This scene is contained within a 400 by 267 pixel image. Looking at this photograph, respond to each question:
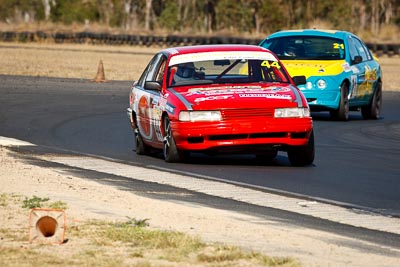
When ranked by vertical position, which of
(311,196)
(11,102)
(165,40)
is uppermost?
(311,196)

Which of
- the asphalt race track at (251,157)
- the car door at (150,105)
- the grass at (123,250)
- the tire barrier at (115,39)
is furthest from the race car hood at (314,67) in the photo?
the tire barrier at (115,39)

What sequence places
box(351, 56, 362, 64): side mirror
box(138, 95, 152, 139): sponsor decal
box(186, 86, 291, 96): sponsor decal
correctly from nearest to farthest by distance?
box(186, 86, 291, 96): sponsor decal → box(138, 95, 152, 139): sponsor decal → box(351, 56, 362, 64): side mirror

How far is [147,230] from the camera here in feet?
29.4

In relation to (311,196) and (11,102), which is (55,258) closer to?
(311,196)

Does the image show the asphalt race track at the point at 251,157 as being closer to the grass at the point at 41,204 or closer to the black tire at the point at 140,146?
the black tire at the point at 140,146

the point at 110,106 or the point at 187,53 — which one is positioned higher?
the point at 187,53

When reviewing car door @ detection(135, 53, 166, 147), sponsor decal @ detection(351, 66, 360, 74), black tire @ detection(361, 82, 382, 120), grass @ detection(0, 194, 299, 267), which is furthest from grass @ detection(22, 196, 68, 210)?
black tire @ detection(361, 82, 382, 120)

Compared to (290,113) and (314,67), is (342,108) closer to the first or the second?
(314,67)

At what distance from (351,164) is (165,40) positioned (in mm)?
51083

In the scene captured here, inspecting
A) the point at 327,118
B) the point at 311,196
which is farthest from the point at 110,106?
the point at 311,196

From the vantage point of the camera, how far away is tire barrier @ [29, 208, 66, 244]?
831cm

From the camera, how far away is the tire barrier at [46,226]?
27.3ft

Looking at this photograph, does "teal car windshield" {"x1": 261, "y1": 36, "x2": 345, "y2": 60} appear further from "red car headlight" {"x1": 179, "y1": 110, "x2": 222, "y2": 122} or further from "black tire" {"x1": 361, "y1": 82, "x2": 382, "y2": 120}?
"red car headlight" {"x1": 179, "y1": 110, "x2": 222, "y2": 122}

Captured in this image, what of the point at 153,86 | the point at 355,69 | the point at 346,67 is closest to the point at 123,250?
the point at 153,86
